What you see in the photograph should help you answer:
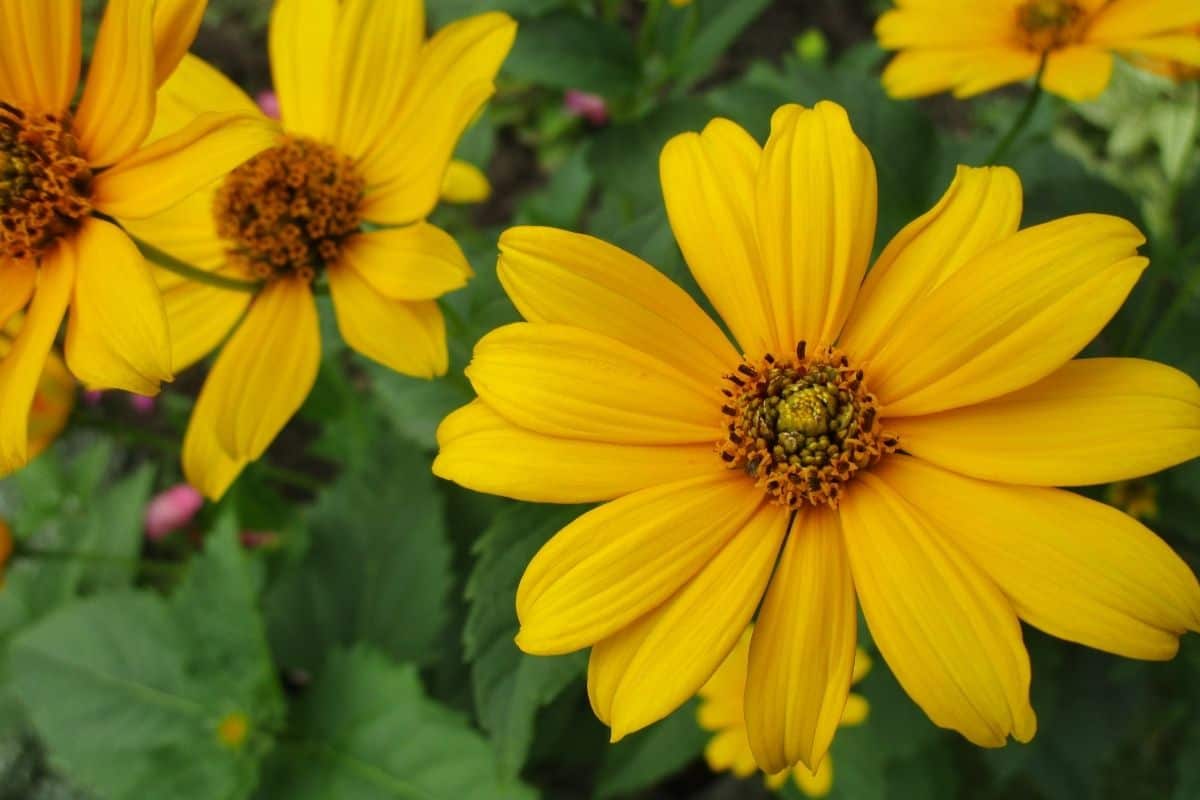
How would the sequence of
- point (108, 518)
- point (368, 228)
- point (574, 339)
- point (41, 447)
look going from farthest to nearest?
point (108, 518) < point (41, 447) < point (368, 228) < point (574, 339)

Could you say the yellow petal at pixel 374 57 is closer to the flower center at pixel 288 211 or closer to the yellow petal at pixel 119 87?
the flower center at pixel 288 211

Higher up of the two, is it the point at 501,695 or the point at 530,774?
the point at 501,695

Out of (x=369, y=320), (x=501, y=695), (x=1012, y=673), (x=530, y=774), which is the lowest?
(x=530, y=774)

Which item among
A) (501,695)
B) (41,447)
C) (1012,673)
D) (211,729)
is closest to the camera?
(1012,673)

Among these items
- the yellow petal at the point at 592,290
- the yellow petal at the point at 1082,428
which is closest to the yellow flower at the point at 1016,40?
the yellow petal at the point at 1082,428

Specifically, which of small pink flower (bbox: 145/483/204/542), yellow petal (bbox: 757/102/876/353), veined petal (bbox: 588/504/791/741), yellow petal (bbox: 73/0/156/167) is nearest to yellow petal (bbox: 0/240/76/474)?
yellow petal (bbox: 73/0/156/167)

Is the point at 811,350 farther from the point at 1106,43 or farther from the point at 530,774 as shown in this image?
the point at 530,774

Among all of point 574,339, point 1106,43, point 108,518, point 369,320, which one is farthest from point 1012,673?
point 108,518

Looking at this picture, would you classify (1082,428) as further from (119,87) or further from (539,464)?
(119,87)
